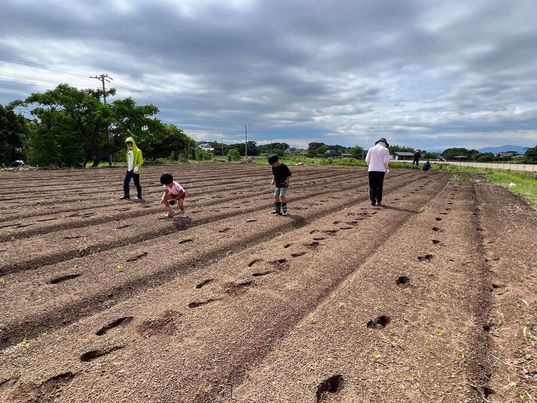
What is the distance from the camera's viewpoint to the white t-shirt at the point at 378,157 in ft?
30.8

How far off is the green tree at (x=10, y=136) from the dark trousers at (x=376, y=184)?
33.1 m

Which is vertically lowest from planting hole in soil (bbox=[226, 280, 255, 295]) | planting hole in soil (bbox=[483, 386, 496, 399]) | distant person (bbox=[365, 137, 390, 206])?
planting hole in soil (bbox=[483, 386, 496, 399])

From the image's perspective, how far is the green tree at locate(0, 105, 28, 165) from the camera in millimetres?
31109

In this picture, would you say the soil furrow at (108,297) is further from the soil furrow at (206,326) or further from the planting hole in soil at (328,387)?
the planting hole in soil at (328,387)

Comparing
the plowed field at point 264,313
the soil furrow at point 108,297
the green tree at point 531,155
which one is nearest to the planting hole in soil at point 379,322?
the plowed field at point 264,313

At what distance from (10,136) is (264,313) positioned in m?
36.9

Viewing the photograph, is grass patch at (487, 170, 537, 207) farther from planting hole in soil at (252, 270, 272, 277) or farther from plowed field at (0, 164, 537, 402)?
planting hole in soil at (252, 270, 272, 277)

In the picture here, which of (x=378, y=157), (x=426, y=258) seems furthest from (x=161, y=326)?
(x=378, y=157)

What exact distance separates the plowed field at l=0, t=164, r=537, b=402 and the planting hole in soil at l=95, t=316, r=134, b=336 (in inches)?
0.7

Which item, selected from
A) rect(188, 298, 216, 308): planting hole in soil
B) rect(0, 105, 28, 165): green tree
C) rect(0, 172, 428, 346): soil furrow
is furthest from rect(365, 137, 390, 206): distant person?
rect(0, 105, 28, 165): green tree

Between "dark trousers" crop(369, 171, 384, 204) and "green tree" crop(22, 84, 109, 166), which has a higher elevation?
"green tree" crop(22, 84, 109, 166)

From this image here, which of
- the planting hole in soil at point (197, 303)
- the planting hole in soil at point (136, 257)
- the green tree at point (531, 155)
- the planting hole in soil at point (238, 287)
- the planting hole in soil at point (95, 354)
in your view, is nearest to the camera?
the planting hole in soil at point (95, 354)

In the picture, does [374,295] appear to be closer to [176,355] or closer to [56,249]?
[176,355]

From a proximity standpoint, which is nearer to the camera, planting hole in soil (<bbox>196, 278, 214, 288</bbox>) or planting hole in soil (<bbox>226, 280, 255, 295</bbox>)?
planting hole in soil (<bbox>226, 280, 255, 295</bbox>)
